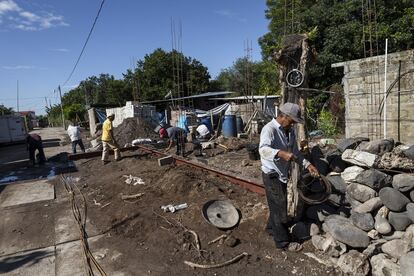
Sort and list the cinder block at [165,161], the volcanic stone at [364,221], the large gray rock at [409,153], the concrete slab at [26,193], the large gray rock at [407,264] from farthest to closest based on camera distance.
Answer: the cinder block at [165,161] < the concrete slab at [26,193] < the large gray rock at [409,153] < the volcanic stone at [364,221] < the large gray rock at [407,264]

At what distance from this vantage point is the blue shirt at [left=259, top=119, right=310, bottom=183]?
13.3ft

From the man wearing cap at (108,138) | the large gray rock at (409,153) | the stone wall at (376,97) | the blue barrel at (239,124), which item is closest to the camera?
the large gray rock at (409,153)

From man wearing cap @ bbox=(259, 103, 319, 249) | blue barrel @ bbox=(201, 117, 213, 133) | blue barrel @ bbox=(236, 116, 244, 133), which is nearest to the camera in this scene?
man wearing cap @ bbox=(259, 103, 319, 249)

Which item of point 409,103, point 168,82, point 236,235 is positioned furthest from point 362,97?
point 168,82

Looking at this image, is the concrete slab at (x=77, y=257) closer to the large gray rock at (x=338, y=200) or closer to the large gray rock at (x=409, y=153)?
the large gray rock at (x=338, y=200)

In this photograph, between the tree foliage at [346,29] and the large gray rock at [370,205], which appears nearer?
the large gray rock at [370,205]

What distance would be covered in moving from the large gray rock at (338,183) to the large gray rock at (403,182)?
0.71 metres

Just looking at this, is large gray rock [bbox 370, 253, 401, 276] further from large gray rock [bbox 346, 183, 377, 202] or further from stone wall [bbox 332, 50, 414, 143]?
stone wall [bbox 332, 50, 414, 143]

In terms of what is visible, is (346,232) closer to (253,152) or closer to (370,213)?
(370,213)

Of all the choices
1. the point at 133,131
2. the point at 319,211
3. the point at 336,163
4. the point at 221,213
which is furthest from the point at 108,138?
the point at 319,211

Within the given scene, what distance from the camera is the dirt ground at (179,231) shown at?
4.20m

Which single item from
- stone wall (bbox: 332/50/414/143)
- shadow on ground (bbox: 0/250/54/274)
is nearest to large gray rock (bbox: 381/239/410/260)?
shadow on ground (bbox: 0/250/54/274)

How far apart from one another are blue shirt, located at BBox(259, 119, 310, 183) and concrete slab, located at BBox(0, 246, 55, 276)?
3075 millimetres

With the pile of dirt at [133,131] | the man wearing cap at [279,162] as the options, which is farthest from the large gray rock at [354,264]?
the pile of dirt at [133,131]
